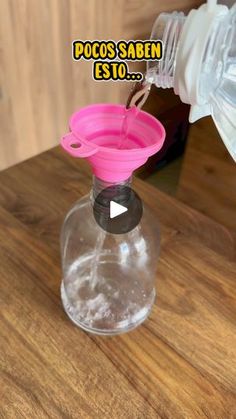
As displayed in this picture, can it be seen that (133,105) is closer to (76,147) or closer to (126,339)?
(76,147)

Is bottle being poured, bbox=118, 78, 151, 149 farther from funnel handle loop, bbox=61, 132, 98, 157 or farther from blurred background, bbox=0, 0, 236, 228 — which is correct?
blurred background, bbox=0, 0, 236, 228

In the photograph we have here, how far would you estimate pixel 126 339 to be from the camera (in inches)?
17.4

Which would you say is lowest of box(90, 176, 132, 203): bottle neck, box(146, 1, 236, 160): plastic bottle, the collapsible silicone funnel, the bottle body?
the bottle body

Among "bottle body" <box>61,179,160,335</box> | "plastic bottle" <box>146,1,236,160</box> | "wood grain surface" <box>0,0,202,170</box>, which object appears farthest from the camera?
"wood grain surface" <box>0,0,202,170</box>

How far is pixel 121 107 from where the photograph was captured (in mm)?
381

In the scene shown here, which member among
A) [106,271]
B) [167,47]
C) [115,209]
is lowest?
[106,271]

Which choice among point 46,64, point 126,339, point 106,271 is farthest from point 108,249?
point 46,64

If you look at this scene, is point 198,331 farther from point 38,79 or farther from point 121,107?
point 38,79

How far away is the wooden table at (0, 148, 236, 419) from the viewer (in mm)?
388

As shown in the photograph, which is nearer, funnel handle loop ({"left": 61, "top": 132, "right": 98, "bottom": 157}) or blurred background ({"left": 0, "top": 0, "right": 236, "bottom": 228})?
funnel handle loop ({"left": 61, "top": 132, "right": 98, "bottom": 157})

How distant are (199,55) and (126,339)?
0.98ft

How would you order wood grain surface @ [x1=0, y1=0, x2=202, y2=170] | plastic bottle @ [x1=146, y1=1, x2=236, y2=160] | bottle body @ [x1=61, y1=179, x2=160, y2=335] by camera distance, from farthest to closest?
wood grain surface @ [x1=0, y1=0, x2=202, y2=170]
bottle body @ [x1=61, y1=179, x2=160, y2=335]
plastic bottle @ [x1=146, y1=1, x2=236, y2=160]

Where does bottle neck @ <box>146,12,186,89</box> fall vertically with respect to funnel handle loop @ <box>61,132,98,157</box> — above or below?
above

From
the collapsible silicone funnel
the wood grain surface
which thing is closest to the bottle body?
the collapsible silicone funnel
